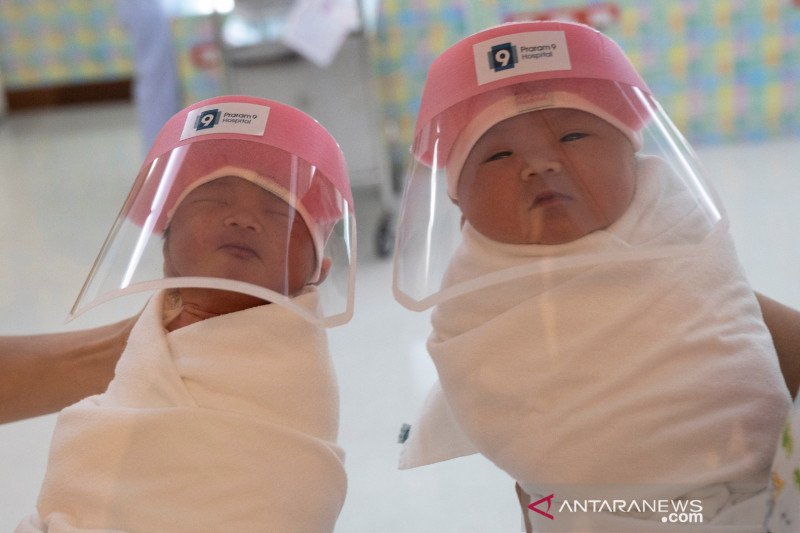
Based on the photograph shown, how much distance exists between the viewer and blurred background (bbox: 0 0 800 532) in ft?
5.07

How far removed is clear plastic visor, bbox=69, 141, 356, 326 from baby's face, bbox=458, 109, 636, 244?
0.14 m

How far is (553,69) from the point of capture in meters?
0.81

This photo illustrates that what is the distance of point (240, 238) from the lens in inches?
31.5

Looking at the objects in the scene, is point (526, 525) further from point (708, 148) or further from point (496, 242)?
point (708, 148)

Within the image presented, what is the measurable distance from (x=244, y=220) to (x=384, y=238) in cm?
122

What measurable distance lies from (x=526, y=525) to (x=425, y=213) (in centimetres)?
30

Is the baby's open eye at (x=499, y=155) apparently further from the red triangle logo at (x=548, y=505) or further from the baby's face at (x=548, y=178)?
the red triangle logo at (x=548, y=505)

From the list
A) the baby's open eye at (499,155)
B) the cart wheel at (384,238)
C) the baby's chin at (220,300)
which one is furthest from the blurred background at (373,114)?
the baby's open eye at (499,155)

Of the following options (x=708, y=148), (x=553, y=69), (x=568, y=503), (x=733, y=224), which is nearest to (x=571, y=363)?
(x=568, y=503)

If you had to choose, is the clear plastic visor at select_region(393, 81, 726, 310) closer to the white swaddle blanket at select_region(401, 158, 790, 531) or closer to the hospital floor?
the white swaddle blanket at select_region(401, 158, 790, 531)

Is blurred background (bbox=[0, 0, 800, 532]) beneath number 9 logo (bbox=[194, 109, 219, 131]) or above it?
beneath

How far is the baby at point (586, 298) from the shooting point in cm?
74

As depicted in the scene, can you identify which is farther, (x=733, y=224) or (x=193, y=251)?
(x=733, y=224)

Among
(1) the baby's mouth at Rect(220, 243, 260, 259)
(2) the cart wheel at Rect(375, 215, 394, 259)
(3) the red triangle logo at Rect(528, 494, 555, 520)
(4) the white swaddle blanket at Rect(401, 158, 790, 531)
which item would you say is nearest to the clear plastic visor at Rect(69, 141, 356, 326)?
(1) the baby's mouth at Rect(220, 243, 260, 259)
